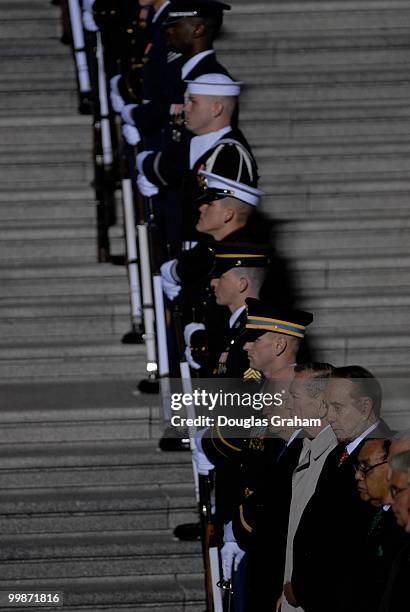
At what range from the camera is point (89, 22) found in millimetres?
8680

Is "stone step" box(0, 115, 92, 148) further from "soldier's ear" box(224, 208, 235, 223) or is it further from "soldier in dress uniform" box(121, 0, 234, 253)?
"soldier's ear" box(224, 208, 235, 223)

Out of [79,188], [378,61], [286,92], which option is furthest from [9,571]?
[378,61]

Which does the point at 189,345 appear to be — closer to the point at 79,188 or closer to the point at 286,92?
the point at 79,188

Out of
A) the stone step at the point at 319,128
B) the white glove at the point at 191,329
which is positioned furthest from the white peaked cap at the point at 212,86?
the stone step at the point at 319,128

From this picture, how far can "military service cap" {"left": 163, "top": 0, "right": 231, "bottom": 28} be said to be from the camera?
6.29 m

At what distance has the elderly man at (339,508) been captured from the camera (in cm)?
362

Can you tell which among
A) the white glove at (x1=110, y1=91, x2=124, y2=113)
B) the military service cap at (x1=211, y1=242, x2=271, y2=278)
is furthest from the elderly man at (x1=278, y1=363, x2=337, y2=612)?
the white glove at (x1=110, y1=91, x2=124, y2=113)

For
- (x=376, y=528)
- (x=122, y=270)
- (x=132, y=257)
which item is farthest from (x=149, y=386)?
(x=376, y=528)

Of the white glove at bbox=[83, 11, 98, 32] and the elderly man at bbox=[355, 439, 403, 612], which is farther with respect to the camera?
the white glove at bbox=[83, 11, 98, 32]

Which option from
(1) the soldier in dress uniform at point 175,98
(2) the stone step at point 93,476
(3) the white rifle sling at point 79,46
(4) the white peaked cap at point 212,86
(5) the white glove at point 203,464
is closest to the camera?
(5) the white glove at point 203,464

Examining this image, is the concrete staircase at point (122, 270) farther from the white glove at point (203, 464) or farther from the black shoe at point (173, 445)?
the white glove at point (203, 464)

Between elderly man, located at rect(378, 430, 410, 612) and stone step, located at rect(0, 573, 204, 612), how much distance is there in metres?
2.97

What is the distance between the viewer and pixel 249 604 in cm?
494
